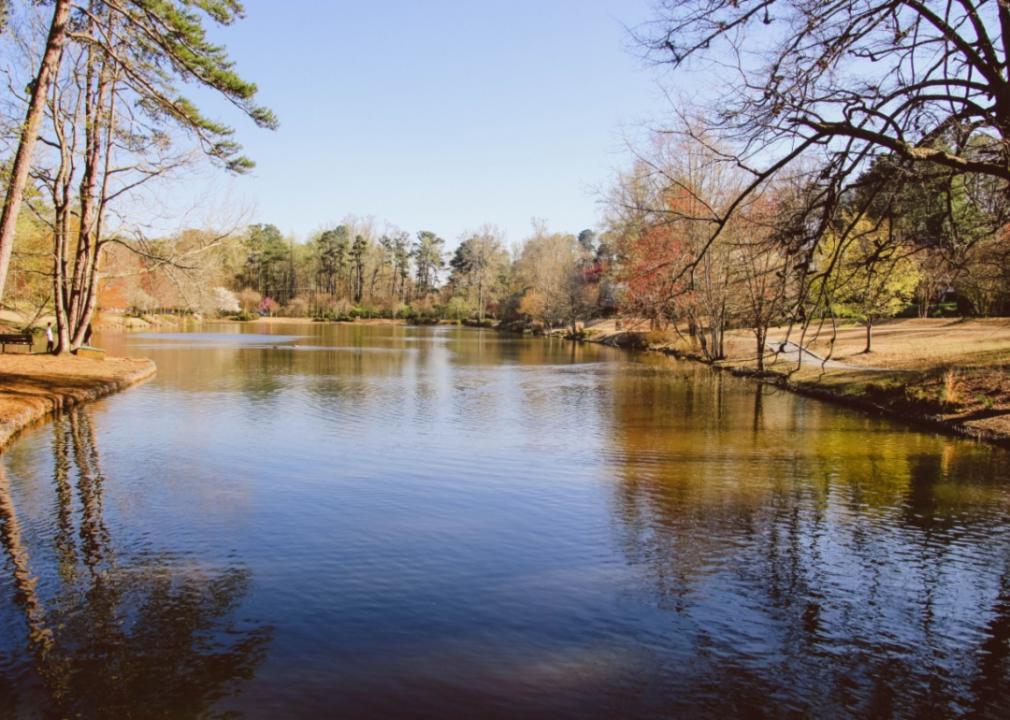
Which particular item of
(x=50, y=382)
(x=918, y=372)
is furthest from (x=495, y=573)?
(x=918, y=372)

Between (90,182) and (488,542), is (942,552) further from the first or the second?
(90,182)

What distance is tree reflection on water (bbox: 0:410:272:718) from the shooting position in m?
5.10

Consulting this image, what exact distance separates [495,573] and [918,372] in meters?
19.1

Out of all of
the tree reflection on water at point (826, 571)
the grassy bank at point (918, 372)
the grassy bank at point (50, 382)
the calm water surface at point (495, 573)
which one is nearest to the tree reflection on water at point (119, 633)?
the calm water surface at point (495, 573)

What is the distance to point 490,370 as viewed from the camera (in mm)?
Result: 31391

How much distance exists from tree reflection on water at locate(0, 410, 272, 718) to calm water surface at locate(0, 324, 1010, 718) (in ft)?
0.08

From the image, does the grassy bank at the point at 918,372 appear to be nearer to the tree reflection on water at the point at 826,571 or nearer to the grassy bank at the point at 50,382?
the tree reflection on water at the point at 826,571

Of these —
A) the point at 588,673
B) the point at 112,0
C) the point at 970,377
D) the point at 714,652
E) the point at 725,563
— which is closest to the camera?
the point at 588,673

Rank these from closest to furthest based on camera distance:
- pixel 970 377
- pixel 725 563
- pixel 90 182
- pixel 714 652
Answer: pixel 714 652 < pixel 725 563 < pixel 970 377 < pixel 90 182

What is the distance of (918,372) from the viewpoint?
2223 centimetres

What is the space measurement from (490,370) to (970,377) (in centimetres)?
1749

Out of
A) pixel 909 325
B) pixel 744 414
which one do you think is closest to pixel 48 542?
pixel 744 414

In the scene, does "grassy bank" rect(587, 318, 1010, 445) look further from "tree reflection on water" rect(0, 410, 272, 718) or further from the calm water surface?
"tree reflection on water" rect(0, 410, 272, 718)

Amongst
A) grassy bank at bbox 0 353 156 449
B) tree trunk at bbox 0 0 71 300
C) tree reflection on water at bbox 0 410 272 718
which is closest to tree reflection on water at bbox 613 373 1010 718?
tree reflection on water at bbox 0 410 272 718
